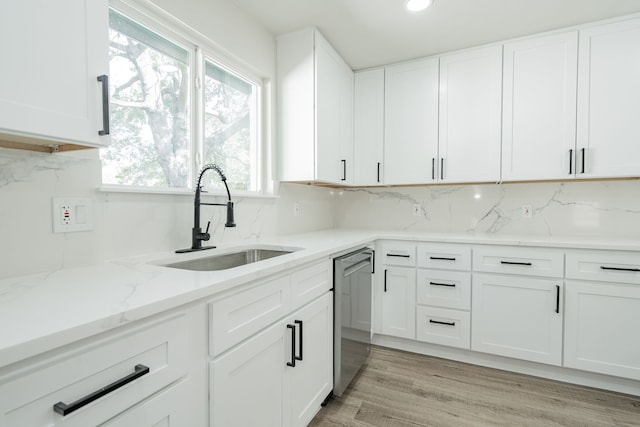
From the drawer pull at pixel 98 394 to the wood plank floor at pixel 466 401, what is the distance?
1.23 m

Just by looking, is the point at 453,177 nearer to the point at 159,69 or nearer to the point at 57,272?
Answer: the point at 159,69

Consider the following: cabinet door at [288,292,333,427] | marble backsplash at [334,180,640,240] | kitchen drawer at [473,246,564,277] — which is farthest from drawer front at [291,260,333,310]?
marble backsplash at [334,180,640,240]

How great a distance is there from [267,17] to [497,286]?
2.45 metres

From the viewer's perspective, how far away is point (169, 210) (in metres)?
1.57

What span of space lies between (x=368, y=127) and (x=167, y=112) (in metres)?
1.81

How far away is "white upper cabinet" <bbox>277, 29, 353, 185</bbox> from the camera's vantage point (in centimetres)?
226

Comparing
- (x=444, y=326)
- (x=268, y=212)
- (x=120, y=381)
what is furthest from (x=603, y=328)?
(x=120, y=381)

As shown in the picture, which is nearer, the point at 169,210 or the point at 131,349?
the point at 131,349

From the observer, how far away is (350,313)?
6.33ft

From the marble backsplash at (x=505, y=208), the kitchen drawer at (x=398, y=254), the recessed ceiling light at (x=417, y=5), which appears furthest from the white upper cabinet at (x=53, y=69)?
the marble backsplash at (x=505, y=208)

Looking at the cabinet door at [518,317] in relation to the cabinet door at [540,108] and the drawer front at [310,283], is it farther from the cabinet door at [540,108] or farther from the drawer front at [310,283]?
the drawer front at [310,283]

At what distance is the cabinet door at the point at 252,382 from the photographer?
3.22ft

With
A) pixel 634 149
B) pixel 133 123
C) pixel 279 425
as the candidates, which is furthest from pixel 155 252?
pixel 634 149

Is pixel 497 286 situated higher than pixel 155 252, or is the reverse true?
pixel 155 252
